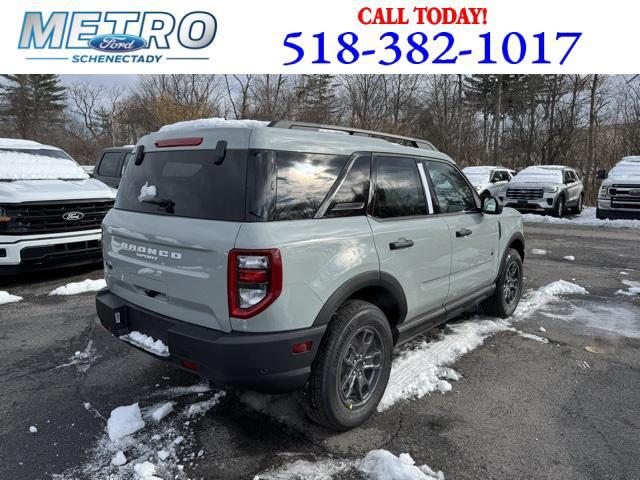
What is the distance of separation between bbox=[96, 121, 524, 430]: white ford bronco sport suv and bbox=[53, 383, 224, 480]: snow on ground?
52 cm

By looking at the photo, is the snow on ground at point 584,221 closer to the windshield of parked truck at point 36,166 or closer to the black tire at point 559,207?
the black tire at point 559,207

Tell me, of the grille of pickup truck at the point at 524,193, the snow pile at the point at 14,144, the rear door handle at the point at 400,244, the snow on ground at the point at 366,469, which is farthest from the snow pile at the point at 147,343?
the grille of pickup truck at the point at 524,193

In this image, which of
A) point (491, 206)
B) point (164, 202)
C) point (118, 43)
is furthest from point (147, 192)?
point (118, 43)

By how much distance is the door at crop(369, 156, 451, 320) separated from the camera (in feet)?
9.84

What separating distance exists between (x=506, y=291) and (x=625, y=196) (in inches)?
442

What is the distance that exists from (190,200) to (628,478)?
2966 millimetres

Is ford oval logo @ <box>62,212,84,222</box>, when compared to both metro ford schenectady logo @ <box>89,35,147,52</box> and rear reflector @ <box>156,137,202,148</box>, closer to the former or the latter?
rear reflector @ <box>156,137,202,148</box>

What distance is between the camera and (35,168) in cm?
711

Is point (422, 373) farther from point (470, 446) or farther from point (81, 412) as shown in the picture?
point (81, 412)

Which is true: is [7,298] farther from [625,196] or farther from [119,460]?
[625,196]

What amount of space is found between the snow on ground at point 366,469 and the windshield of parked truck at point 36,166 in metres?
6.60

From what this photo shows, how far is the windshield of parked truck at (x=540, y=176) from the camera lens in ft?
51.8

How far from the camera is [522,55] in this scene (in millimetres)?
16734

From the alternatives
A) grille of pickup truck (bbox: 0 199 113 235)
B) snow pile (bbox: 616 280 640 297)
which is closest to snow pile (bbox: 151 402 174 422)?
grille of pickup truck (bbox: 0 199 113 235)
